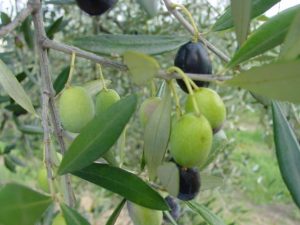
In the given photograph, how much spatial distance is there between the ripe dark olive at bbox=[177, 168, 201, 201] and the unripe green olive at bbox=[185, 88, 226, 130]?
10 centimetres

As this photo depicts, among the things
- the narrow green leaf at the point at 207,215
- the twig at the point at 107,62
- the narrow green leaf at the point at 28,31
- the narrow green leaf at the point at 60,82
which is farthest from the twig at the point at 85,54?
the narrow green leaf at the point at 28,31

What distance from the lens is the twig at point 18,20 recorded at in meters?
0.82

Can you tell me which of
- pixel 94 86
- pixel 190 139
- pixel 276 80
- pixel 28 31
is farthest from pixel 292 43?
pixel 28 31

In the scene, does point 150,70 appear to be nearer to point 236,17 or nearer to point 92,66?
point 236,17

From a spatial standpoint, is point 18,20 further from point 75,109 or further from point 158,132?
point 158,132

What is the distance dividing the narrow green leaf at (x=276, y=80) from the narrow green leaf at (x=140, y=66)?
10 cm

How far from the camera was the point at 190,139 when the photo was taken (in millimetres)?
643

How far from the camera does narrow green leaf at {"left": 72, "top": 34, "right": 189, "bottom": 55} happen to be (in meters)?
0.91

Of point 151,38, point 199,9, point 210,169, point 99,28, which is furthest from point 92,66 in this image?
point 151,38

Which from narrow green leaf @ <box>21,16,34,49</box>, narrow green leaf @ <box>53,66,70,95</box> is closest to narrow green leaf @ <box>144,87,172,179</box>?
narrow green leaf @ <box>53,66,70,95</box>

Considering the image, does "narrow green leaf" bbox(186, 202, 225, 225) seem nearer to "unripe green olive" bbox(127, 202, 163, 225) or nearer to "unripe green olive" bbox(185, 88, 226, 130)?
"unripe green olive" bbox(127, 202, 163, 225)

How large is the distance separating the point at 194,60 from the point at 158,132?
14 cm

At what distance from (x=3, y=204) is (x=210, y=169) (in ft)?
7.89

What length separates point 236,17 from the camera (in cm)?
75
